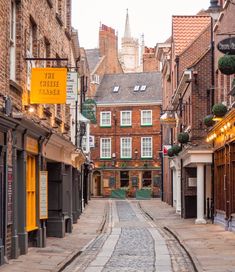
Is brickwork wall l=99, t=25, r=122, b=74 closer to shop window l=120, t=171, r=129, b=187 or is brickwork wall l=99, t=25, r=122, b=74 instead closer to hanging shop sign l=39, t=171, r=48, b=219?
shop window l=120, t=171, r=129, b=187

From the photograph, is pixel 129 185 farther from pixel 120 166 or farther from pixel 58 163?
pixel 58 163

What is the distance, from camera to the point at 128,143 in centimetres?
7306

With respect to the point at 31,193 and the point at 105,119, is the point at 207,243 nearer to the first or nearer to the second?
the point at 31,193

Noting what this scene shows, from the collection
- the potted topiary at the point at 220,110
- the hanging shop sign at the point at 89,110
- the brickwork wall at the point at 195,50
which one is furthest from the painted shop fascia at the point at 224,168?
the hanging shop sign at the point at 89,110

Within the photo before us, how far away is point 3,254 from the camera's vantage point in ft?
50.4

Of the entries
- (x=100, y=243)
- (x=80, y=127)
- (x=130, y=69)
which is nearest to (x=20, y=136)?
(x=100, y=243)

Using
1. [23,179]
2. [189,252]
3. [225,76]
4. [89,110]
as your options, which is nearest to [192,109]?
[225,76]

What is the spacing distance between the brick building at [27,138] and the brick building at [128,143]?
46.3 m

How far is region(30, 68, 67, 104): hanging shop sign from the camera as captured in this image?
17.7 m

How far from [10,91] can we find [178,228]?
14.1 m

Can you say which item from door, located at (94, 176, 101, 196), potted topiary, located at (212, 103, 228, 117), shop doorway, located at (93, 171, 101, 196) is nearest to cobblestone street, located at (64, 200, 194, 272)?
potted topiary, located at (212, 103, 228, 117)

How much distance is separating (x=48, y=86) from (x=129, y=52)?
13896cm

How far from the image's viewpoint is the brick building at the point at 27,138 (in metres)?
15.9

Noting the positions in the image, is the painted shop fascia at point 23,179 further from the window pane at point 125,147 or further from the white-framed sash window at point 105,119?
the white-framed sash window at point 105,119
